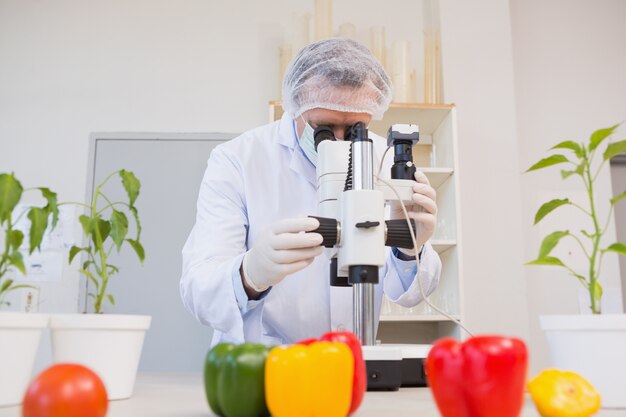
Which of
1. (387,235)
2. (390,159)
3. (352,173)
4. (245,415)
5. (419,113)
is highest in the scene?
(419,113)

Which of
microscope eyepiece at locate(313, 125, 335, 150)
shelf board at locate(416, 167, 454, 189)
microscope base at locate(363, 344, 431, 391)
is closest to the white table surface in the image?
microscope base at locate(363, 344, 431, 391)

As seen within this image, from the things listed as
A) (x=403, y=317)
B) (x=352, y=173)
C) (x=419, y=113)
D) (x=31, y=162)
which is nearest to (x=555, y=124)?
(x=419, y=113)

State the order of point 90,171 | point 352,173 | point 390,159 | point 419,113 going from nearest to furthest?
point 352,173
point 390,159
point 419,113
point 90,171

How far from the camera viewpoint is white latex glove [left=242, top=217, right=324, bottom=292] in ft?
3.68

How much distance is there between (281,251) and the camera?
1181mm

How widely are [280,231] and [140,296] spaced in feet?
7.23

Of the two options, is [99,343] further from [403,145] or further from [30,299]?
[30,299]

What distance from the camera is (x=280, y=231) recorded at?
1.18 m

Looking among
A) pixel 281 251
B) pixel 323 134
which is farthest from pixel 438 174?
pixel 281 251

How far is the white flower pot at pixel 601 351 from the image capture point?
887 millimetres

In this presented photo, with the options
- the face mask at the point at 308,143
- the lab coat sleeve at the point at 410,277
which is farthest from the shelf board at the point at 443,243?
the face mask at the point at 308,143

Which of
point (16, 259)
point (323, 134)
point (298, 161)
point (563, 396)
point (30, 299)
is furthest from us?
point (30, 299)

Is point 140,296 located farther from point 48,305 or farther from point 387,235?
point 387,235

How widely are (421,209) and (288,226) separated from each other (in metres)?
0.34
